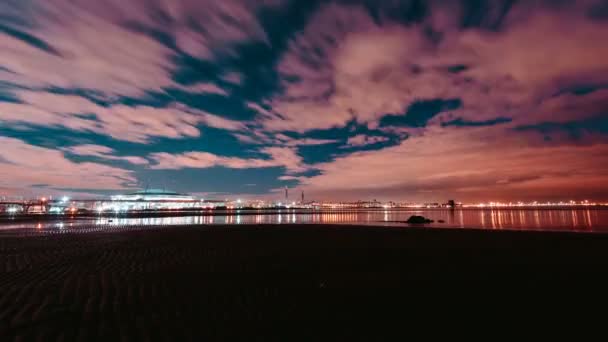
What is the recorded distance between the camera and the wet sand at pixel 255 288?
4.90m

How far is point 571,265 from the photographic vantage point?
1006 centimetres

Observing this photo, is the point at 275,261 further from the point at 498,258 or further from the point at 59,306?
the point at 498,258

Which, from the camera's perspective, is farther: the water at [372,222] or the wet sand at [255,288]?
the water at [372,222]

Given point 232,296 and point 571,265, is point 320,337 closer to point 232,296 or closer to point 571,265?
point 232,296

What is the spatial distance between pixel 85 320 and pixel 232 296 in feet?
9.02

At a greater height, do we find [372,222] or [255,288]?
[255,288]

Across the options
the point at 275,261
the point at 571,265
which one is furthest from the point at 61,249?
the point at 571,265

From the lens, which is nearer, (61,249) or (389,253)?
(389,253)

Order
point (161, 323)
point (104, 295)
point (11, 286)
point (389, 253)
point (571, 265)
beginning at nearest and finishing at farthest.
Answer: point (161, 323) < point (104, 295) < point (11, 286) < point (571, 265) < point (389, 253)

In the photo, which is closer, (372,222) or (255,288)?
(255,288)

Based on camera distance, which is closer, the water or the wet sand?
the wet sand

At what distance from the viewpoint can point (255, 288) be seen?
23.9 feet

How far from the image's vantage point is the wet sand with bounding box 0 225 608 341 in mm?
4898

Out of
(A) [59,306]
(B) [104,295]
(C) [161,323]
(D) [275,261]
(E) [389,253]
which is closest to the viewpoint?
(C) [161,323]
